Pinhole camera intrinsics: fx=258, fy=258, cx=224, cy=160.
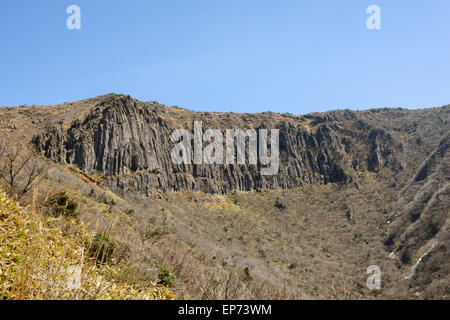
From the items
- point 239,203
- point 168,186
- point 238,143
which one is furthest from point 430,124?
point 168,186

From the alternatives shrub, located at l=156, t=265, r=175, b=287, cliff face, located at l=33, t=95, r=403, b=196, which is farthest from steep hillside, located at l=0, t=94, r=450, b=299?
shrub, located at l=156, t=265, r=175, b=287

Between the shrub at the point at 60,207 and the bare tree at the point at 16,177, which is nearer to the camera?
the bare tree at the point at 16,177

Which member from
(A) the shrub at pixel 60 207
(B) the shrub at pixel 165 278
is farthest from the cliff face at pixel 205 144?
(B) the shrub at pixel 165 278

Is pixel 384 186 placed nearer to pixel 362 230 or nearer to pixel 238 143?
pixel 362 230

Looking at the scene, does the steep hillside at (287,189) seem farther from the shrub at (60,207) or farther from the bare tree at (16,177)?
the shrub at (60,207)

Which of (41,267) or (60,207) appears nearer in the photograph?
(41,267)

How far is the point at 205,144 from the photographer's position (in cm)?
6788

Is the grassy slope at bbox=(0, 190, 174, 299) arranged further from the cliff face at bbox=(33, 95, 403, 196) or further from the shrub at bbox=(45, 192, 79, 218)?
the cliff face at bbox=(33, 95, 403, 196)

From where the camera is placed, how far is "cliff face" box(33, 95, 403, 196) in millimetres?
47156

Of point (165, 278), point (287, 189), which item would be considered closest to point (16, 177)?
point (165, 278)

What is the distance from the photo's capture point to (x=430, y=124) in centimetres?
8500

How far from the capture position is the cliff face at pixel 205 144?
155ft

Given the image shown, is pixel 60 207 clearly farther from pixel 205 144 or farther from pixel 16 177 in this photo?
pixel 205 144

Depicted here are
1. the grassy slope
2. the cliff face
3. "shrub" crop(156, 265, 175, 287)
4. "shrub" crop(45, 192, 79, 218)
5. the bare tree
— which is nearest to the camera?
the grassy slope
